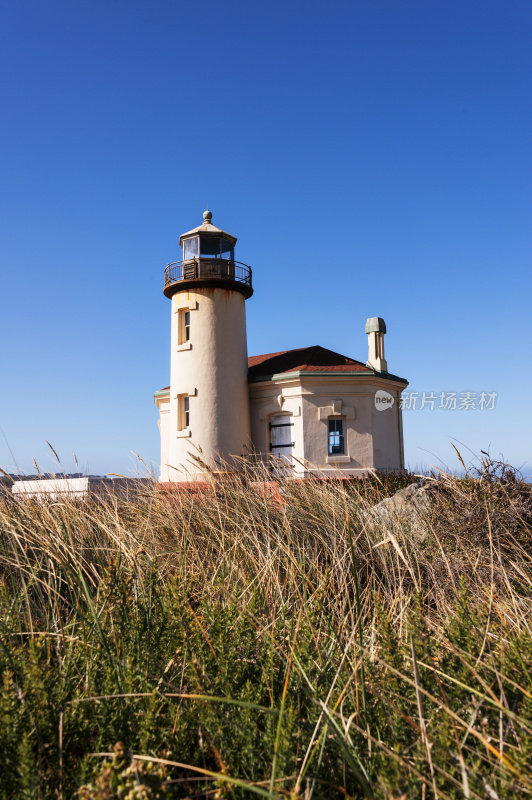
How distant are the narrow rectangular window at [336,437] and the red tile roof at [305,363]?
1921 mm

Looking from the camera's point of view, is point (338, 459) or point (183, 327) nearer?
point (338, 459)

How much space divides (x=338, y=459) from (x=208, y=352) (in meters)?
5.90

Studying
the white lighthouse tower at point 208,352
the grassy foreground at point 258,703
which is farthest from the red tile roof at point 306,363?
the grassy foreground at point 258,703

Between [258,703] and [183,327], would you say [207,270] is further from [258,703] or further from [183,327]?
[258,703]

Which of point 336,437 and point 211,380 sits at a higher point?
point 211,380

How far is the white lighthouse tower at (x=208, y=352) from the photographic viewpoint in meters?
18.6

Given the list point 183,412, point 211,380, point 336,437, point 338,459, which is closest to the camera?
point 338,459

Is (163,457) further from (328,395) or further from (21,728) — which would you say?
(21,728)

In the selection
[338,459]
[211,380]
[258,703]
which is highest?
[211,380]

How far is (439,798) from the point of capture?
153 cm

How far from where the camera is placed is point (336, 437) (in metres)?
19.0

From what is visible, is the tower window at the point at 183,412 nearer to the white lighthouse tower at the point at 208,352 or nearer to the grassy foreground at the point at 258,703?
the white lighthouse tower at the point at 208,352

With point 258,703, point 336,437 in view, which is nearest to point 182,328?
point 336,437

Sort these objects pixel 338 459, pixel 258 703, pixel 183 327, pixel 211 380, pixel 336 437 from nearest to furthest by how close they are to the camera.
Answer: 1. pixel 258 703
2. pixel 338 459
3. pixel 211 380
4. pixel 336 437
5. pixel 183 327
